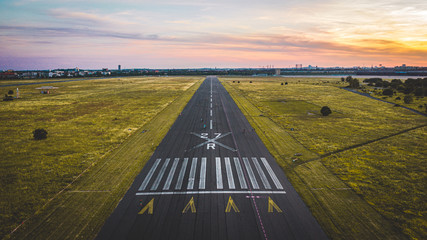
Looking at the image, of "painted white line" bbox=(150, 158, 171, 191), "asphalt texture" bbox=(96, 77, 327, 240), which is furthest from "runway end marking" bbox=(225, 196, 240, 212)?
"painted white line" bbox=(150, 158, 171, 191)

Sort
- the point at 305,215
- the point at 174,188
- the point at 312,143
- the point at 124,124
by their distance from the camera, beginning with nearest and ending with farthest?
the point at 305,215 < the point at 174,188 < the point at 312,143 < the point at 124,124

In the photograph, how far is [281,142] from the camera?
2717 centimetres

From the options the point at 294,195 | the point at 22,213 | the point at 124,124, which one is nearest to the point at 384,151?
the point at 294,195

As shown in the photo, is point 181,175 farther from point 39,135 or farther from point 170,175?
point 39,135

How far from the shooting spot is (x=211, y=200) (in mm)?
15258

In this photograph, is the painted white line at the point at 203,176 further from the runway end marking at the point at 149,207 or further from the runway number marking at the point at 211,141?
the runway number marking at the point at 211,141

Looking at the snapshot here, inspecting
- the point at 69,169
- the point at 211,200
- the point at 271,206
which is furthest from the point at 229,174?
the point at 69,169

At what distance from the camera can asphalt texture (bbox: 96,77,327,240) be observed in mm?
12492

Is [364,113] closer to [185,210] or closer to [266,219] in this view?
[266,219]

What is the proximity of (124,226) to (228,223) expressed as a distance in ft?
20.1

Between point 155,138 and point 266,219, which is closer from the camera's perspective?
point 266,219

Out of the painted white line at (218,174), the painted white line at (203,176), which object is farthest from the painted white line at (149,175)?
the painted white line at (218,174)

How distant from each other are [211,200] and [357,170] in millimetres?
14003

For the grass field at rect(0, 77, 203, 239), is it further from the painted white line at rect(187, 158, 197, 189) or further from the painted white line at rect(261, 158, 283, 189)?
the painted white line at rect(261, 158, 283, 189)
